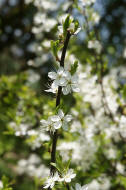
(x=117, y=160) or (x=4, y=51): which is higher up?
(x=4, y=51)

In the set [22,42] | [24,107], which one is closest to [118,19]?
[22,42]

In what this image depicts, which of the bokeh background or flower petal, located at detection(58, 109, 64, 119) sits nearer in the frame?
flower petal, located at detection(58, 109, 64, 119)

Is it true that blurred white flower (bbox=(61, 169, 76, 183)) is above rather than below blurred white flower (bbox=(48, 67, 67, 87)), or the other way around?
below

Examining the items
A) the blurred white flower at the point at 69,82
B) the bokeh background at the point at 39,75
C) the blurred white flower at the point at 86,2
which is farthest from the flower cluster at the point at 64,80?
the blurred white flower at the point at 86,2

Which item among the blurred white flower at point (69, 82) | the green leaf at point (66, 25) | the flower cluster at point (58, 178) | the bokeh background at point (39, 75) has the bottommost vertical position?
the flower cluster at point (58, 178)

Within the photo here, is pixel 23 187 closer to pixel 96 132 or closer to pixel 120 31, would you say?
pixel 96 132

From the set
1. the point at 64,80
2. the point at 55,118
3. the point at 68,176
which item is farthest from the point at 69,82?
the point at 68,176

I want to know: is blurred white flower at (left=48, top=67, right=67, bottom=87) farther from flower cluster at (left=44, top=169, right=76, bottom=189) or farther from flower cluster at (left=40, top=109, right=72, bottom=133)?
flower cluster at (left=44, top=169, right=76, bottom=189)

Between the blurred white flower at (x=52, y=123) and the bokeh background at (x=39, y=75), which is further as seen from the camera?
the bokeh background at (x=39, y=75)

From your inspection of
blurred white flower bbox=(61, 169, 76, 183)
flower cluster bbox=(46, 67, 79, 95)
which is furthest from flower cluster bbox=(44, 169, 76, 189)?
flower cluster bbox=(46, 67, 79, 95)

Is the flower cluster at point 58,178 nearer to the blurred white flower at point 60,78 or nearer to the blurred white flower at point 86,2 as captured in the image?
the blurred white flower at point 60,78

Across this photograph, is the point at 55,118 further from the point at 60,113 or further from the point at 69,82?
the point at 69,82
